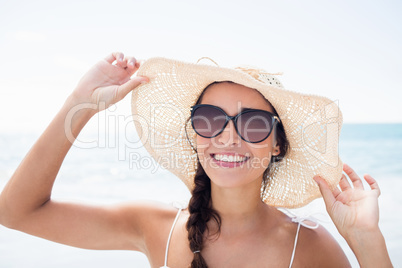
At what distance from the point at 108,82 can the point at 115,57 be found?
0.20 meters

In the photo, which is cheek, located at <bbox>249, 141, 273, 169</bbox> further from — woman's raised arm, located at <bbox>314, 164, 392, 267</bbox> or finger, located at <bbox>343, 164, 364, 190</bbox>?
finger, located at <bbox>343, 164, 364, 190</bbox>

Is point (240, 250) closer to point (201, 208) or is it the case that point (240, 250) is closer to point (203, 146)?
point (201, 208)

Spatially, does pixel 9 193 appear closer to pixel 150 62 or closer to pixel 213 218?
pixel 150 62

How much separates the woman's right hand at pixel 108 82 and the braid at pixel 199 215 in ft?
3.12

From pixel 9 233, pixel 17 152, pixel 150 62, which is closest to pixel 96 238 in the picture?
pixel 150 62

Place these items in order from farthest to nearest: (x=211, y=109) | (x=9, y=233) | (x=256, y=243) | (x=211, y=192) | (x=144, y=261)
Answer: (x=9, y=233) → (x=144, y=261) → (x=211, y=192) → (x=256, y=243) → (x=211, y=109)

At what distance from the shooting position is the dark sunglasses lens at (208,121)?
7.44ft

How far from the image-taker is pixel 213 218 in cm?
260

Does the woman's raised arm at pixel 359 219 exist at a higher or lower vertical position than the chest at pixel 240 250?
higher

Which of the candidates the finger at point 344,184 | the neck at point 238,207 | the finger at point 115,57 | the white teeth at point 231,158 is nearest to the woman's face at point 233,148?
the white teeth at point 231,158

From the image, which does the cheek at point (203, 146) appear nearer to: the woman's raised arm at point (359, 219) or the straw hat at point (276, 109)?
the straw hat at point (276, 109)

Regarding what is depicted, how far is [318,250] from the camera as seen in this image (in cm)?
242

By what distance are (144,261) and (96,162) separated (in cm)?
1183

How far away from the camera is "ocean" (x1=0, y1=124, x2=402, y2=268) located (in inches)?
211
